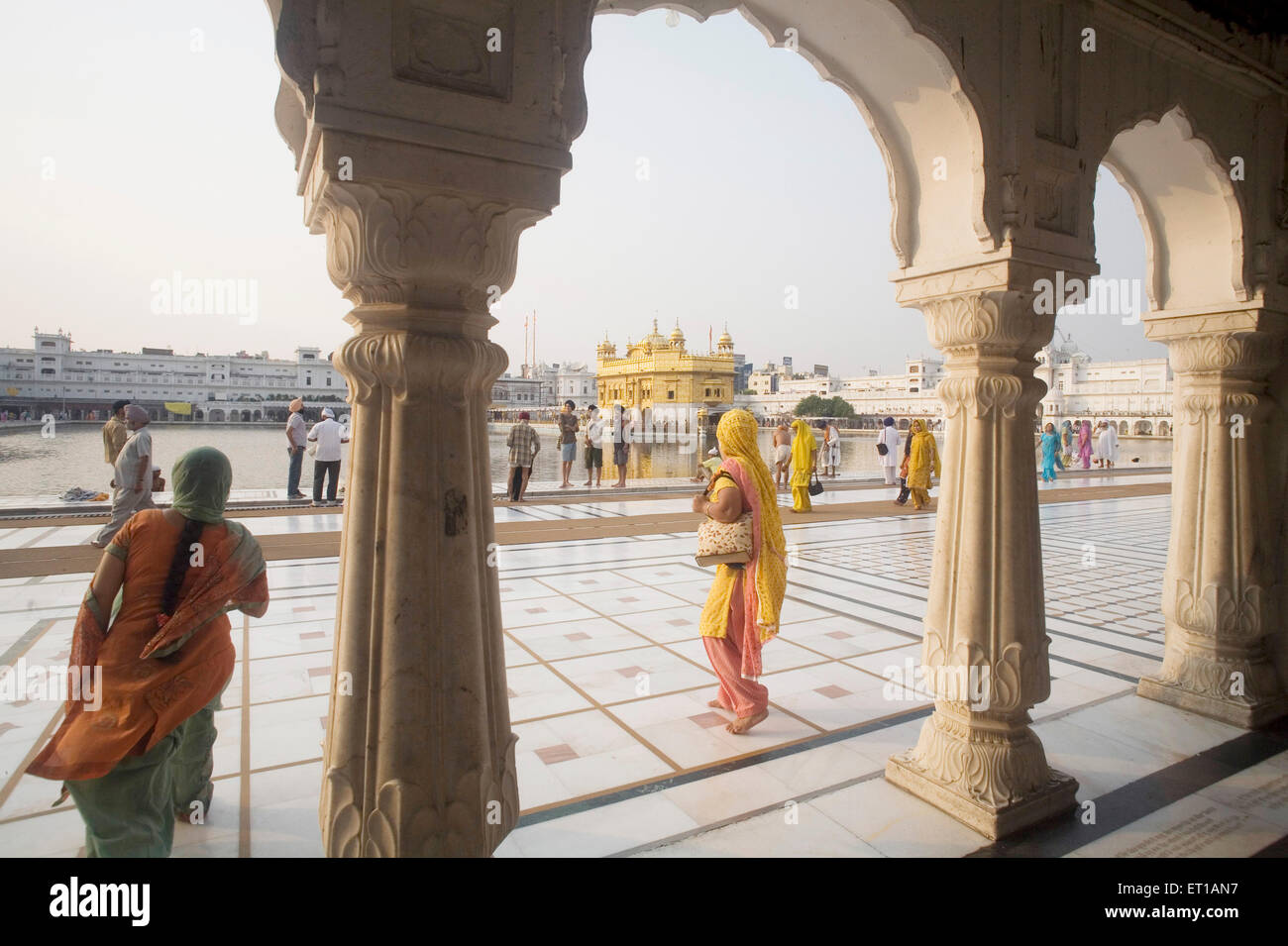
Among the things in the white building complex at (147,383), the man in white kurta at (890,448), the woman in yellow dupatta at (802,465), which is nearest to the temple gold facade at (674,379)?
the white building complex at (147,383)

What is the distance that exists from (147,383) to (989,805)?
44471 mm

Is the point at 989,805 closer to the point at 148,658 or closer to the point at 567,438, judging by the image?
the point at 148,658

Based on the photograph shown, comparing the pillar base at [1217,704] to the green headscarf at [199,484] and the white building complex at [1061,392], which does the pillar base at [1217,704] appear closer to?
the green headscarf at [199,484]

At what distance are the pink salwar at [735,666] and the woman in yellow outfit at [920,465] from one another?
7.61m

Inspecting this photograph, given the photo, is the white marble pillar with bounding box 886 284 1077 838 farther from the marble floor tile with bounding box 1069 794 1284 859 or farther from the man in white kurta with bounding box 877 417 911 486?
the man in white kurta with bounding box 877 417 911 486

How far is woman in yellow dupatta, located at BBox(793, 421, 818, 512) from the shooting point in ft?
30.8

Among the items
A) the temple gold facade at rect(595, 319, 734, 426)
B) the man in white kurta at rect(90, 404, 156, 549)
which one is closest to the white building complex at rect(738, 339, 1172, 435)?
the temple gold facade at rect(595, 319, 734, 426)

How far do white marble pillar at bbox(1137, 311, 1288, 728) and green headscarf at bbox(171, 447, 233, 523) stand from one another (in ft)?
13.0

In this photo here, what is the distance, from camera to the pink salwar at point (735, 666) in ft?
10.3

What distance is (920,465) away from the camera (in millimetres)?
10109

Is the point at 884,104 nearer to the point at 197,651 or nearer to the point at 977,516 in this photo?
the point at 977,516

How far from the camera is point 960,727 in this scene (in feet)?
8.41

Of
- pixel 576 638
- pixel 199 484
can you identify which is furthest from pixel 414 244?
pixel 576 638
